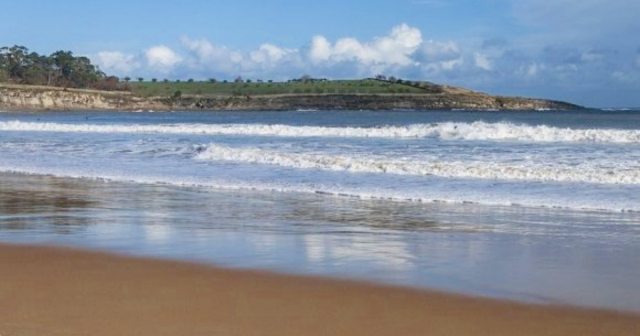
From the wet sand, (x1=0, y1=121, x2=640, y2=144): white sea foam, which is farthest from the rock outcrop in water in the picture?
the wet sand

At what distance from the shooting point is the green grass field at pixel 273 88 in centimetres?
13600

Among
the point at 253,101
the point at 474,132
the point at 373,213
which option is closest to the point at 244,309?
the point at 373,213

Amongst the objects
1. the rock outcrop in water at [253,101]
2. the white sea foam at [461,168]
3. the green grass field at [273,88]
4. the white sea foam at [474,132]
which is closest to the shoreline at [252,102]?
the rock outcrop in water at [253,101]

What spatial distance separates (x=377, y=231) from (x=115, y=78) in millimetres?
149106

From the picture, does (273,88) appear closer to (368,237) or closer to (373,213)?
(373,213)

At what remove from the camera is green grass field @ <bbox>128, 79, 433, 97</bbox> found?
136000 millimetres

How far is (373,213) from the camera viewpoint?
40.9 feet

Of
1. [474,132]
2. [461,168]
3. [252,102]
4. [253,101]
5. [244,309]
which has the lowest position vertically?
[244,309]

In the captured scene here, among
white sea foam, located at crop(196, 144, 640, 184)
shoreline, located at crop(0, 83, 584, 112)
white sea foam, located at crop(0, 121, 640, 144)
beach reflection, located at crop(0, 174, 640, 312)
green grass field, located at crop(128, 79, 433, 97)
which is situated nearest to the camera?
beach reflection, located at crop(0, 174, 640, 312)

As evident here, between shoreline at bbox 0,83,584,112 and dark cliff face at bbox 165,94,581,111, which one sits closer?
shoreline at bbox 0,83,584,112

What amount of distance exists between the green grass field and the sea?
110873 mm

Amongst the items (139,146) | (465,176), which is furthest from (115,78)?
(465,176)

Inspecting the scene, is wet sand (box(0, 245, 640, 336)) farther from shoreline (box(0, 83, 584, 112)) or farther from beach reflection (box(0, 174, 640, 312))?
shoreline (box(0, 83, 584, 112))

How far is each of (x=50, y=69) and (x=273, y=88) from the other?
40.8 meters
